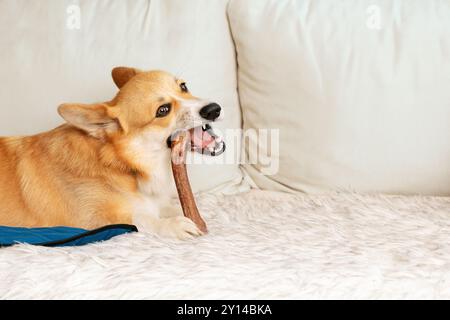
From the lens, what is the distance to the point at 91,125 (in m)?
1.51

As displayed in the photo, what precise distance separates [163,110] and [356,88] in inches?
22.5

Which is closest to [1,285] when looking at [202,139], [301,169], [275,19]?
[202,139]

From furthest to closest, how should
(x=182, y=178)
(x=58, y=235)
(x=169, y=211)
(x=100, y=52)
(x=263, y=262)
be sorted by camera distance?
(x=100, y=52) < (x=169, y=211) < (x=182, y=178) < (x=58, y=235) < (x=263, y=262)

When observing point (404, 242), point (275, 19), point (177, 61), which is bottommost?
point (404, 242)

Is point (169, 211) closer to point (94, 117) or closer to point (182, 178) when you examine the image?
point (182, 178)

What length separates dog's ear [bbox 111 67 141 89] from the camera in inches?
65.8

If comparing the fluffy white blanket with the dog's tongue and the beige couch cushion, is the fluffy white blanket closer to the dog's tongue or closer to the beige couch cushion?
the dog's tongue

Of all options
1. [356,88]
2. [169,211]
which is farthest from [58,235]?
[356,88]

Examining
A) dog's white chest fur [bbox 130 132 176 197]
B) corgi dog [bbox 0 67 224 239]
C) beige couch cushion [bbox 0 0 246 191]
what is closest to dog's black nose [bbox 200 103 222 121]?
corgi dog [bbox 0 67 224 239]

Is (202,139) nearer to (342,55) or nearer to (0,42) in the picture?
(342,55)

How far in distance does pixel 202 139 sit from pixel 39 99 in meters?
0.58

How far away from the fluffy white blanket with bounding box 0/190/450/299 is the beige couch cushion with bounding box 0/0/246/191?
18.8 inches

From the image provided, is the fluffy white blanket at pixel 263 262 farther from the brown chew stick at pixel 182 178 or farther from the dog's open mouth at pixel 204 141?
the dog's open mouth at pixel 204 141

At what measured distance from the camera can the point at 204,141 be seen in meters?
1.52
